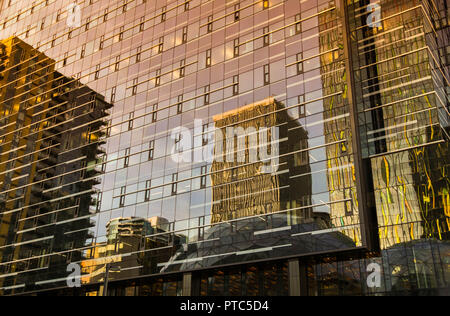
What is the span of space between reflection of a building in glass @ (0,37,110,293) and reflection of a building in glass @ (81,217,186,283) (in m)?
→ 3.18

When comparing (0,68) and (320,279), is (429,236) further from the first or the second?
(0,68)

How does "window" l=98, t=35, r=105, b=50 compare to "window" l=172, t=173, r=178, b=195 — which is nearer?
"window" l=172, t=173, r=178, b=195

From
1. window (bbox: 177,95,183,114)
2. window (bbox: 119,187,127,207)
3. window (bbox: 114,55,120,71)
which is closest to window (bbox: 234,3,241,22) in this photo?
window (bbox: 177,95,183,114)

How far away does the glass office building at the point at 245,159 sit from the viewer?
119 ft

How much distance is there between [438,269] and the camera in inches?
1314

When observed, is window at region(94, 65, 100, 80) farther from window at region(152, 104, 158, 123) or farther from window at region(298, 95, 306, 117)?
window at region(298, 95, 306, 117)

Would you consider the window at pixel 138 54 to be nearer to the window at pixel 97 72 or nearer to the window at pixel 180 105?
the window at pixel 97 72

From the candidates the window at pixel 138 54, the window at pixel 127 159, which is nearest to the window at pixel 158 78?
the window at pixel 138 54

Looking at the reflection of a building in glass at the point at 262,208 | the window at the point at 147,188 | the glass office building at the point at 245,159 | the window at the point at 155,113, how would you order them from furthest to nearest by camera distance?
the window at the point at 155,113
the window at the point at 147,188
the reflection of a building in glass at the point at 262,208
the glass office building at the point at 245,159

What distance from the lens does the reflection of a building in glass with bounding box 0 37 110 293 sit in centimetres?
5134

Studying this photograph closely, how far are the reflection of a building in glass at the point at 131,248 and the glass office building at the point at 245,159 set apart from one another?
0.14 meters

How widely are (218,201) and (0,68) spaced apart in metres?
49.9
